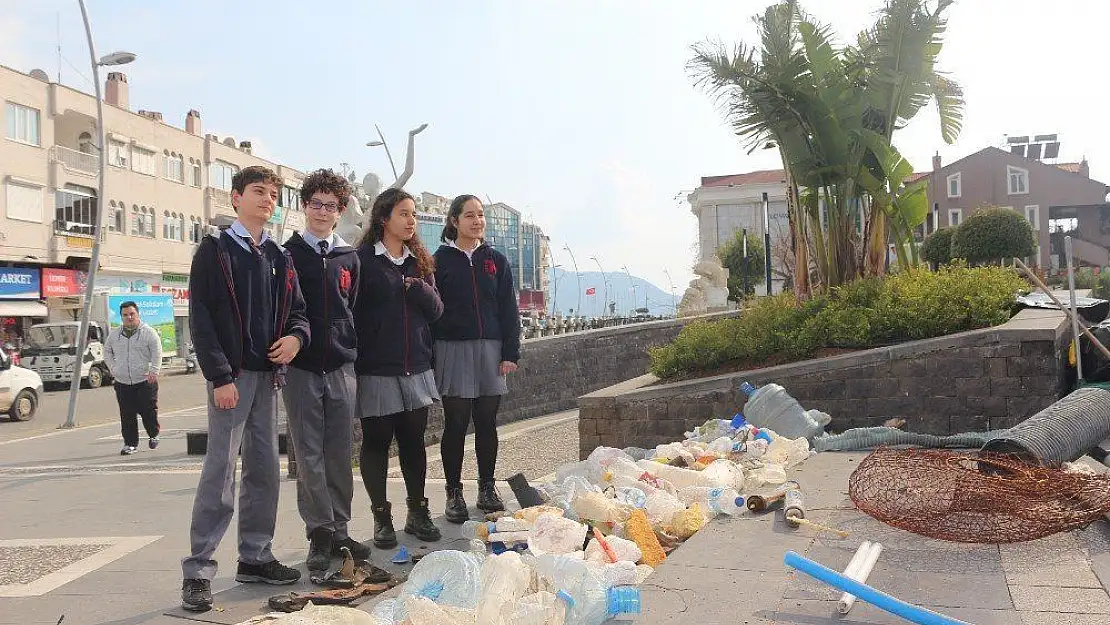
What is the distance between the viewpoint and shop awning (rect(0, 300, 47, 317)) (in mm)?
33781

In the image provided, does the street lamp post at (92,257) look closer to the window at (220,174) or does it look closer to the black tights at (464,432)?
the black tights at (464,432)

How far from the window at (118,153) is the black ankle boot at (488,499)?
41.5m

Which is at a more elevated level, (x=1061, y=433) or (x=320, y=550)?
(x=1061, y=433)

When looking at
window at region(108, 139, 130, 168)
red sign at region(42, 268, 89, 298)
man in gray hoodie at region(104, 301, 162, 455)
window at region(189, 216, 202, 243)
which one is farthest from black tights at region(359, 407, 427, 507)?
window at region(189, 216, 202, 243)

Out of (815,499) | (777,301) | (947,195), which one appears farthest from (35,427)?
(947,195)

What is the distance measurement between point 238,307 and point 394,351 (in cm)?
106

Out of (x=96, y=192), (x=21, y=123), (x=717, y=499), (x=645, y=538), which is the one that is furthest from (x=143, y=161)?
(x=645, y=538)

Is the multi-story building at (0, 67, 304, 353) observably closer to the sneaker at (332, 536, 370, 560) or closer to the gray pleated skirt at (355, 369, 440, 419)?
the gray pleated skirt at (355, 369, 440, 419)

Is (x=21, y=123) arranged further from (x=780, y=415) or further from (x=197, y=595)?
(x=197, y=595)

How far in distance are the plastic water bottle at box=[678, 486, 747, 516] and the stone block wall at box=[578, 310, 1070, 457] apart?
3048 mm

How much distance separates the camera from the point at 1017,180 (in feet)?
215

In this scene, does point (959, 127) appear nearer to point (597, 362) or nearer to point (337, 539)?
point (597, 362)

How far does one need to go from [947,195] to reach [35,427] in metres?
64.6

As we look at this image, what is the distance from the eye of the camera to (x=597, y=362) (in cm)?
1767
